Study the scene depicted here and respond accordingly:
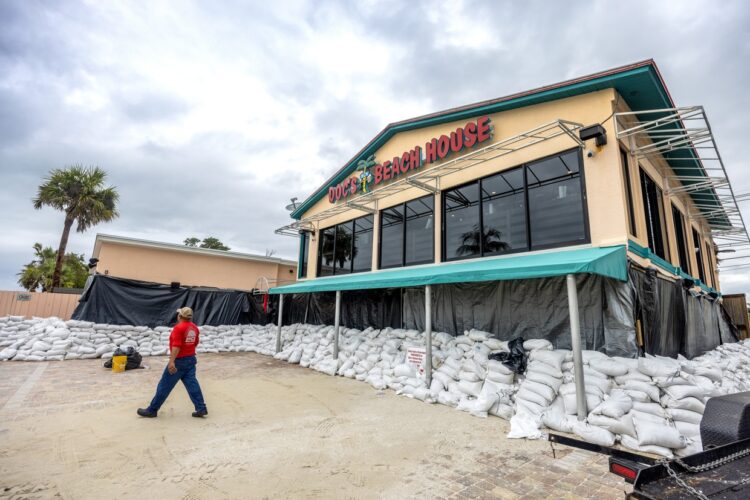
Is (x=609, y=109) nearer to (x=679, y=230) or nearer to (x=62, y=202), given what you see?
(x=679, y=230)

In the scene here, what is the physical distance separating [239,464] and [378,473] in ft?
4.15

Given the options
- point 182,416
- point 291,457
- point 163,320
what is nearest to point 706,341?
point 291,457

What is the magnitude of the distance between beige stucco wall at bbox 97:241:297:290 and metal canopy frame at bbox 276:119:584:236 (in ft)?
13.4

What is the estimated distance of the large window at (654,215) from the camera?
6973 millimetres

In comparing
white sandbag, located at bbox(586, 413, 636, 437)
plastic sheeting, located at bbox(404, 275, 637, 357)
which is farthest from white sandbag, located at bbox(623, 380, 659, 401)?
plastic sheeting, located at bbox(404, 275, 637, 357)

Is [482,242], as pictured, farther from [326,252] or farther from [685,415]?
[326,252]

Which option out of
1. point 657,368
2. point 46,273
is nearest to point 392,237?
point 657,368

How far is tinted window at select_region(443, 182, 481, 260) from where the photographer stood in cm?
761

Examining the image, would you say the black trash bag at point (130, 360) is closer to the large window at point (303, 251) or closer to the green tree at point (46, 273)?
the large window at point (303, 251)

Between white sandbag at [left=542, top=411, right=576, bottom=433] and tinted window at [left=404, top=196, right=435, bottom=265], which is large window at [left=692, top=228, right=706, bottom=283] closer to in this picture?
tinted window at [left=404, top=196, right=435, bottom=265]

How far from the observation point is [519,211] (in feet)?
22.5

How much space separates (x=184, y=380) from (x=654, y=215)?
9.44 m

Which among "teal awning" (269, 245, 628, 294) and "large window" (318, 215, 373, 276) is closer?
"teal awning" (269, 245, 628, 294)

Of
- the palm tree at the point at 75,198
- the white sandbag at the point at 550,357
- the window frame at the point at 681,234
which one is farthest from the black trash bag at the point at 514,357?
the palm tree at the point at 75,198
